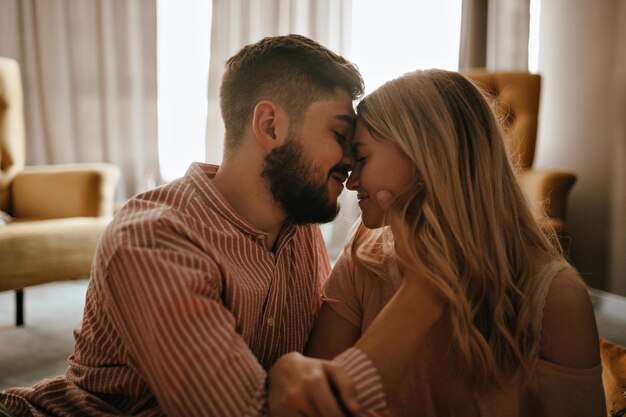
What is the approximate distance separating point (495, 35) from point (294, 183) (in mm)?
2880

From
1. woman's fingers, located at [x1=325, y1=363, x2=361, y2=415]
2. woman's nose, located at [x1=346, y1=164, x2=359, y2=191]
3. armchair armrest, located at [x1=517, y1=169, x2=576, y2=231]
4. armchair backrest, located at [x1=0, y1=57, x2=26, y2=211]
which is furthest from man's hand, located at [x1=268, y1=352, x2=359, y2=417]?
armchair backrest, located at [x1=0, y1=57, x2=26, y2=211]

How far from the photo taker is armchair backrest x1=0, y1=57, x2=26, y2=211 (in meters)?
2.47

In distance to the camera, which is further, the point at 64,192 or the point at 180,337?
the point at 64,192

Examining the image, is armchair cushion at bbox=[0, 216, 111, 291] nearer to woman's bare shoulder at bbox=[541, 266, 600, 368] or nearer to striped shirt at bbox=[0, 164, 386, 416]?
striped shirt at bbox=[0, 164, 386, 416]

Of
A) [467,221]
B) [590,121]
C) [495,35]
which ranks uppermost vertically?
[495,35]

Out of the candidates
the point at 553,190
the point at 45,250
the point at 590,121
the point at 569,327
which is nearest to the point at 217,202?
the point at 569,327

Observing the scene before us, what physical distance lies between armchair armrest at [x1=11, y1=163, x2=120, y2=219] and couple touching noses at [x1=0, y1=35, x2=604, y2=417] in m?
1.30

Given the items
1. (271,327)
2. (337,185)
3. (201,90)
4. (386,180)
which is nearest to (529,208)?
(386,180)

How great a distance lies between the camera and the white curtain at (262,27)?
3414mm

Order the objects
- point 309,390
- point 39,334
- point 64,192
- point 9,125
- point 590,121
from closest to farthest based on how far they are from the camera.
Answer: point 309,390, point 39,334, point 64,192, point 9,125, point 590,121

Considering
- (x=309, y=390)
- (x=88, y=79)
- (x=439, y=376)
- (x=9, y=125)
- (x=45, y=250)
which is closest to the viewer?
(x=309, y=390)

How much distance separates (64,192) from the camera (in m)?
2.28

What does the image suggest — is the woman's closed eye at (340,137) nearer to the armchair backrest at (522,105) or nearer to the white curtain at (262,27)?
the armchair backrest at (522,105)

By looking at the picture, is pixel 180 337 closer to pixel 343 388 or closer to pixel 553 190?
pixel 343 388
